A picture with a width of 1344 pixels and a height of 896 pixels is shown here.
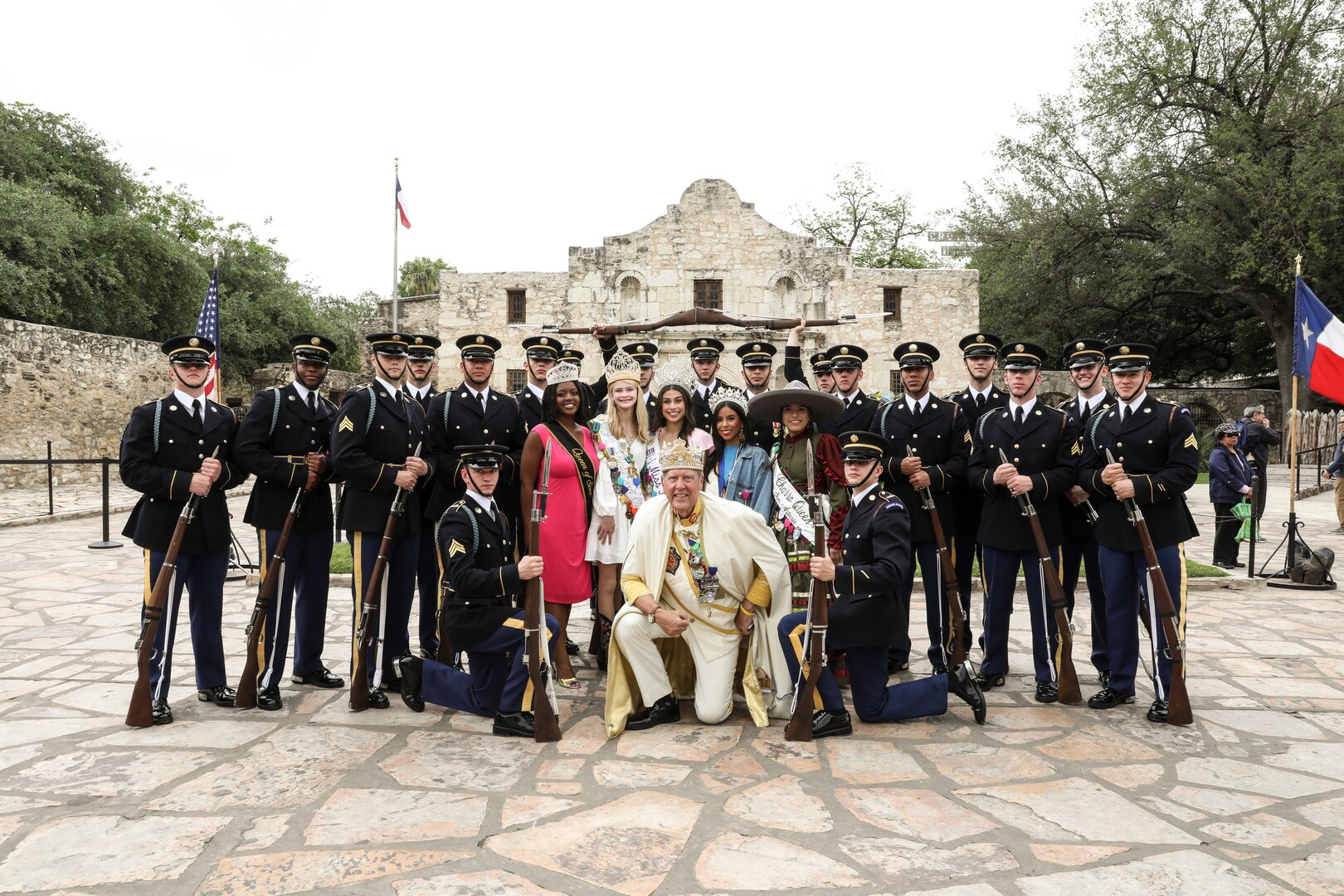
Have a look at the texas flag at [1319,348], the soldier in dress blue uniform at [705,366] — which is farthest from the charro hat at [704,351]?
the texas flag at [1319,348]

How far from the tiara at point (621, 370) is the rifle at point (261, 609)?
212 centimetres

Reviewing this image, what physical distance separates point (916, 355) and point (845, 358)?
1.79ft

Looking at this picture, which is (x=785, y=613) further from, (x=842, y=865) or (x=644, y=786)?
(x=842, y=865)

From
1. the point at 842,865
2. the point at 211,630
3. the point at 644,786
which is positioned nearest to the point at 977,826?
the point at 842,865

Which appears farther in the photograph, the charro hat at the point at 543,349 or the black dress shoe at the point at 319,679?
the charro hat at the point at 543,349

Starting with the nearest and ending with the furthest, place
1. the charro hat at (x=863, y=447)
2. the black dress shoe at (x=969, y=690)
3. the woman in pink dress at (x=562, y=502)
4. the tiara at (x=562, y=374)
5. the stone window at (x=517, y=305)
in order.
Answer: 1. the black dress shoe at (x=969, y=690)
2. the charro hat at (x=863, y=447)
3. the woman in pink dress at (x=562, y=502)
4. the tiara at (x=562, y=374)
5. the stone window at (x=517, y=305)

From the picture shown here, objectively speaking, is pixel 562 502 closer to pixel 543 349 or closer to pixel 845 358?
pixel 543 349

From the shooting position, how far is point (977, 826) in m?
3.38

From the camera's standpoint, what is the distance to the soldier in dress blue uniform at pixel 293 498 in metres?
4.95

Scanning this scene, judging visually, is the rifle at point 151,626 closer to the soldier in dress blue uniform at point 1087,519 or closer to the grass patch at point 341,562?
the grass patch at point 341,562

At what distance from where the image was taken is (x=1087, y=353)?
5.48 meters

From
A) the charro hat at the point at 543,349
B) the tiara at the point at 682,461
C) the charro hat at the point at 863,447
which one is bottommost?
the tiara at the point at 682,461

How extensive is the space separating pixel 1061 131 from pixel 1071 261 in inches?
178

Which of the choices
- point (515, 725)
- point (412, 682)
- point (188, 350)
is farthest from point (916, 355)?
point (188, 350)
